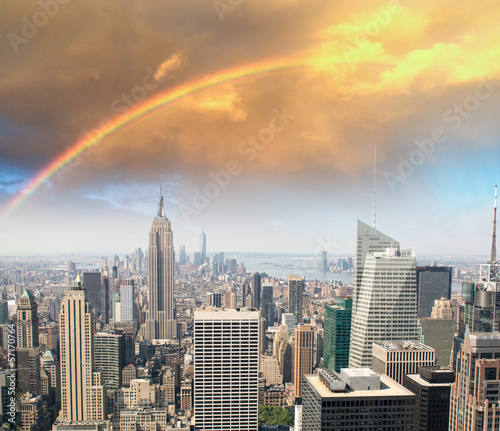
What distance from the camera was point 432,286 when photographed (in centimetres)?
1378

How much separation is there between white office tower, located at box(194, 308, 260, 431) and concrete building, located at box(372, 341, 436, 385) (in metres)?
2.59

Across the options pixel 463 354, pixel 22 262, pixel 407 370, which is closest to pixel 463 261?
pixel 407 370

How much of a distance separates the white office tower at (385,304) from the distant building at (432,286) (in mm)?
3983

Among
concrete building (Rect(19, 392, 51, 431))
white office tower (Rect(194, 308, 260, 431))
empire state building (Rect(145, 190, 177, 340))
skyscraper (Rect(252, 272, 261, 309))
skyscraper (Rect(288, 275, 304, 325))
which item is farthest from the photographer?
skyscraper (Rect(252, 272, 261, 309))

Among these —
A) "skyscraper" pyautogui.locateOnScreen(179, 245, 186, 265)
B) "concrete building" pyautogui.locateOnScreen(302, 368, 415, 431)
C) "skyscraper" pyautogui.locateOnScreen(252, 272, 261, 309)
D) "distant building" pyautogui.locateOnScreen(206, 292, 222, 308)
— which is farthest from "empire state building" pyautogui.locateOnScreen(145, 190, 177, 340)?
"concrete building" pyautogui.locateOnScreen(302, 368, 415, 431)

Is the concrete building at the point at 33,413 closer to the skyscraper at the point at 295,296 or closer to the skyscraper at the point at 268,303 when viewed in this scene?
the skyscraper at the point at 295,296

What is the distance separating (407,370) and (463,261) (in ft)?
13.2

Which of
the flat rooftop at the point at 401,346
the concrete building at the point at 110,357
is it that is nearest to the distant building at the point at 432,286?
the flat rooftop at the point at 401,346

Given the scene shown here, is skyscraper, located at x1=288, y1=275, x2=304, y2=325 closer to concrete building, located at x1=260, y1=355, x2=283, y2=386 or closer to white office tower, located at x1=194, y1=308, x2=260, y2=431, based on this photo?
concrete building, located at x1=260, y1=355, x2=283, y2=386

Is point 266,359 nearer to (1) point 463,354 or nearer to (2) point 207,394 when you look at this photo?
(2) point 207,394

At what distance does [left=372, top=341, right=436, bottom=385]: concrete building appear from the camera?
24.9ft

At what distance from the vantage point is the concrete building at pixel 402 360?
759 cm

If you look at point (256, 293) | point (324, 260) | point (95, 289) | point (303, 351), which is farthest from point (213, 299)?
point (324, 260)

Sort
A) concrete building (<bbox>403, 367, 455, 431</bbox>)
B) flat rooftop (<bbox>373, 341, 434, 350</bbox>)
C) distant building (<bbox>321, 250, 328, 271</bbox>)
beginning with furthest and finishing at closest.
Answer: distant building (<bbox>321, 250, 328, 271</bbox>) < flat rooftop (<bbox>373, 341, 434, 350</bbox>) < concrete building (<bbox>403, 367, 455, 431</bbox>)
